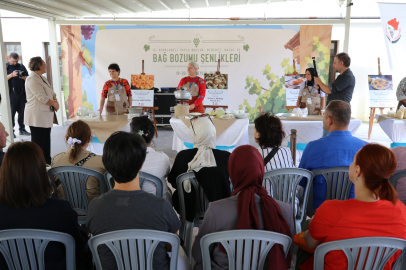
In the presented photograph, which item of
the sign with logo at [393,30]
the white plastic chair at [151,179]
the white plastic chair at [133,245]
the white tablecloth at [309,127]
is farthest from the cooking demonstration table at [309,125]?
the white plastic chair at [133,245]

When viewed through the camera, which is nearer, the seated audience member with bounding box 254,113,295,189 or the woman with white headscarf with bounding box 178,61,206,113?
the seated audience member with bounding box 254,113,295,189

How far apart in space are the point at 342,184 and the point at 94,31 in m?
Answer: 7.23

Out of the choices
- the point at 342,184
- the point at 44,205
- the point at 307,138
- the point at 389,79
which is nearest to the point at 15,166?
the point at 44,205

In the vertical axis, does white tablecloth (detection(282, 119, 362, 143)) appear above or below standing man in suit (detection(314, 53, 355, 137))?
below

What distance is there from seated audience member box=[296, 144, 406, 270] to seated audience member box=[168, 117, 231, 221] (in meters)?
0.79

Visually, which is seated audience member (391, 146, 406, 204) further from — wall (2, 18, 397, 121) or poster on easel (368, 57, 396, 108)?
wall (2, 18, 397, 121)

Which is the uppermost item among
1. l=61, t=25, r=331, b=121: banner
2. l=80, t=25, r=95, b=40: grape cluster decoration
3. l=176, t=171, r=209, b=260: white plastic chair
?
l=80, t=25, r=95, b=40: grape cluster decoration

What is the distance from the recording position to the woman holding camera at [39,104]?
387 cm

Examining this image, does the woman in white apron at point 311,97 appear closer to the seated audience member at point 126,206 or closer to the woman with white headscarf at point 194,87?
the woman with white headscarf at point 194,87

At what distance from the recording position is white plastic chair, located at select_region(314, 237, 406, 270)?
1124 millimetres

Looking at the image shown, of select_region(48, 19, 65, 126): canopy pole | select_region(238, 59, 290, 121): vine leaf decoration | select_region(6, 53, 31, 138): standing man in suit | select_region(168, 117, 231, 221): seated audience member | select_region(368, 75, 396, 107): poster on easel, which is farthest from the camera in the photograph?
select_region(238, 59, 290, 121): vine leaf decoration

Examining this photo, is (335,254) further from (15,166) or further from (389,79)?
(389,79)

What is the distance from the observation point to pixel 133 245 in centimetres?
117

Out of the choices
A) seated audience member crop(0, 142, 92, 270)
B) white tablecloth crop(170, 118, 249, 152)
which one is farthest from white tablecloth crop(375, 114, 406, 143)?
seated audience member crop(0, 142, 92, 270)
